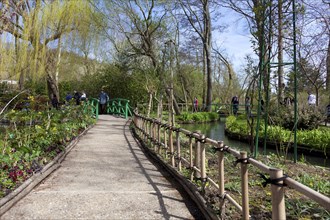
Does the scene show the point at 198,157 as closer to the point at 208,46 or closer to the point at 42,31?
the point at 42,31

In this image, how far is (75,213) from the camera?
11.4ft

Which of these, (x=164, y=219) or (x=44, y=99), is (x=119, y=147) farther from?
(x=44, y=99)

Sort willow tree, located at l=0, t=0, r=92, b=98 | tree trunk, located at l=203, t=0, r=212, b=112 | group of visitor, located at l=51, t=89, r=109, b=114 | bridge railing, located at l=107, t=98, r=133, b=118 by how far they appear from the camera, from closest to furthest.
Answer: willow tree, located at l=0, t=0, r=92, b=98 → group of visitor, located at l=51, t=89, r=109, b=114 → bridge railing, located at l=107, t=98, r=133, b=118 → tree trunk, located at l=203, t=0, r=212, b=112

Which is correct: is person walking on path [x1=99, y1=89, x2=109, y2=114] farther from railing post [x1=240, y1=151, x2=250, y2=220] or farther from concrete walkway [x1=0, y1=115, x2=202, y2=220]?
railing post [x1=240, y1=151, x2=250, y2=220]

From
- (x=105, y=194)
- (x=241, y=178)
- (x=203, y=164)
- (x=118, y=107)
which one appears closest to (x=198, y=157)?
(x=203, y=164)

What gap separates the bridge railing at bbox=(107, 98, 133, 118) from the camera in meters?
18.1

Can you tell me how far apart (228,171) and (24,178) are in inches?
130

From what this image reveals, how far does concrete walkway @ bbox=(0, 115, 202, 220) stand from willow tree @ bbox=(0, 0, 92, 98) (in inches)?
181

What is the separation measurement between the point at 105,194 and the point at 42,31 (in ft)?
26.2

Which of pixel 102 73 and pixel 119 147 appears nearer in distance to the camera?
pixel 119 147

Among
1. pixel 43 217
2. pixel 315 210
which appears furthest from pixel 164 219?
pixel 315 210

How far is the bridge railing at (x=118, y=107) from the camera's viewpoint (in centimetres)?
1807

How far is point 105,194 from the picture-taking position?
4.18 m

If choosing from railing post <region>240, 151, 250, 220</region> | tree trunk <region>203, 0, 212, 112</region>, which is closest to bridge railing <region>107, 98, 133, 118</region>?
tree trunk <region>203, 0, 212, 112</region>
